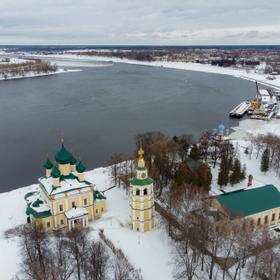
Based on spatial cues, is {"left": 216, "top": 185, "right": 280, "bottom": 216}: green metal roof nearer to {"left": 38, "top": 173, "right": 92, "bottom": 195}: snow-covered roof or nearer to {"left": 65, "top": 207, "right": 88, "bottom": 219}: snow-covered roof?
{"left": 65, "top": 207, "right": 88, "bottom": 219}: snow-covered roof

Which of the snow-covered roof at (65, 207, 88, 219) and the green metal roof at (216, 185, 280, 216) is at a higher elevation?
the green metal roof at (216, 185, 280, 216)

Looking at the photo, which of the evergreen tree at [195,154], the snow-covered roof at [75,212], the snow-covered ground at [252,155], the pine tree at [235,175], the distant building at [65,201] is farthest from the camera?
the evergreen tree at [195,154]

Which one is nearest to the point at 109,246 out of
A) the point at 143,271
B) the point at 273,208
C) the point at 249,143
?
the point at 143,271

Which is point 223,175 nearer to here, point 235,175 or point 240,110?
point 235,175

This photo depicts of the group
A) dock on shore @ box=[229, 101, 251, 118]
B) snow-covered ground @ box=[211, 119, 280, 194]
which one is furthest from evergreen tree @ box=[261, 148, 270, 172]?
dock on shore @ box=[229, 101, 251, 118]

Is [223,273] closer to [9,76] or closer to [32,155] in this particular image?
[32,155]

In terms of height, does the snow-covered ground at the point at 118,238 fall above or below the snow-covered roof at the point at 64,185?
below

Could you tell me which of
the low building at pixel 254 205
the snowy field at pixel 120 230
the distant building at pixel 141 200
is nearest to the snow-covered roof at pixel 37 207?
the snowy field at pixel 120 230

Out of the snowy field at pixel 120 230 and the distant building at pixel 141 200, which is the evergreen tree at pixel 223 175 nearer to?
the snowy field at pixel 120 230
